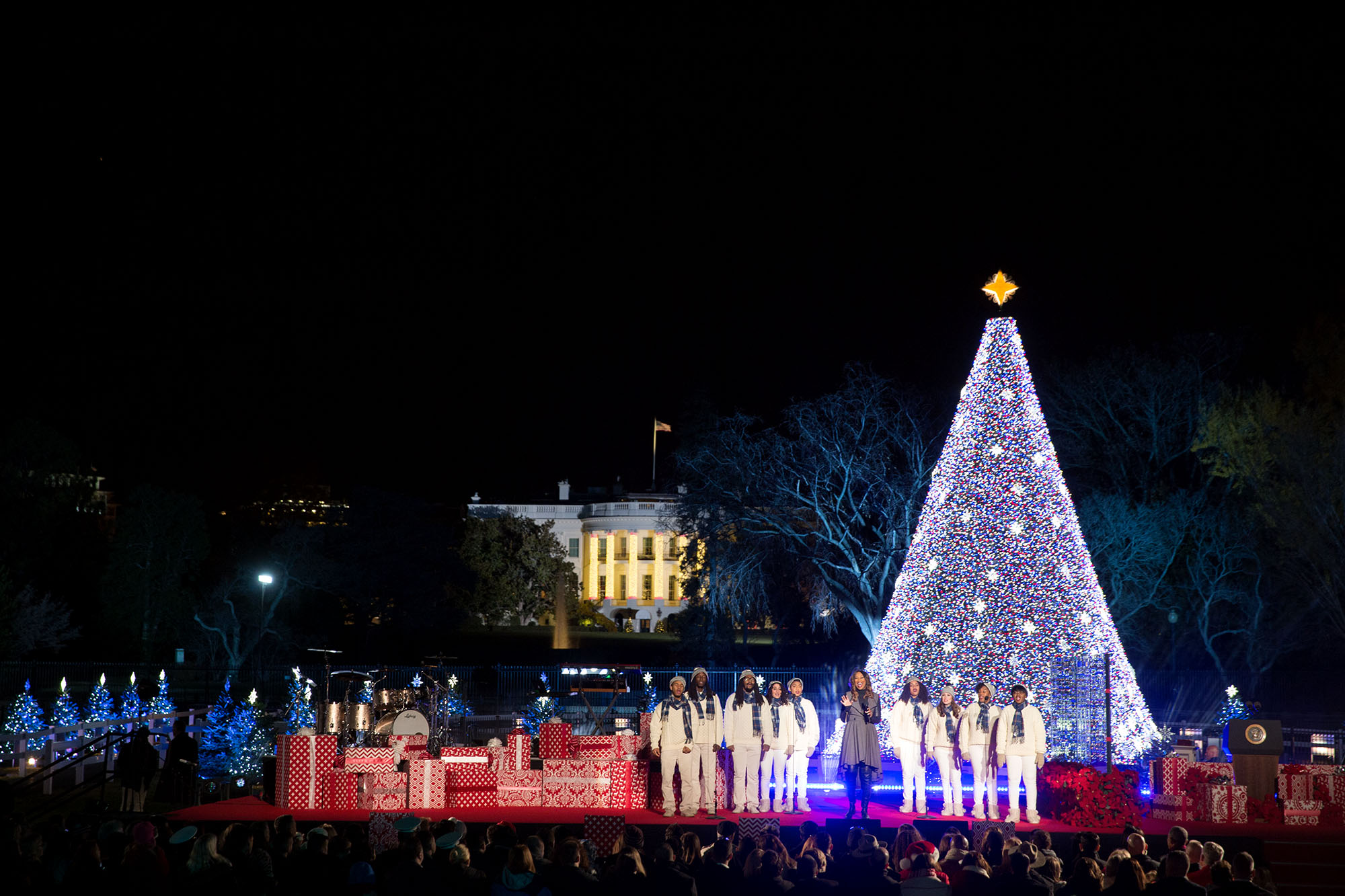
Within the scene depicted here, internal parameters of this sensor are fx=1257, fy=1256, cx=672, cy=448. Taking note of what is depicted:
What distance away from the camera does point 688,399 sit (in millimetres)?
41531

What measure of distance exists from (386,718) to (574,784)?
2736mm

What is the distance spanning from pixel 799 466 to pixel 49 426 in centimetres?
3014

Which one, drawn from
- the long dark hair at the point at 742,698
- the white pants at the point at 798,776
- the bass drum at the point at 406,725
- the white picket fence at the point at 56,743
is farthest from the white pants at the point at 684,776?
the white picket fence at the point at 56,743

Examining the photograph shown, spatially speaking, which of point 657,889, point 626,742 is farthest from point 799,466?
point 657,889

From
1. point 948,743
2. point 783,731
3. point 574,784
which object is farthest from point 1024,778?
point 574,784

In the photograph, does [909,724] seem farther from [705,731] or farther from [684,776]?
[684,776]

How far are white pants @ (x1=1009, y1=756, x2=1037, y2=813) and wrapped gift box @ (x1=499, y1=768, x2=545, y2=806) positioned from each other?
5.52 meters

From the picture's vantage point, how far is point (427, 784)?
48.5 feet

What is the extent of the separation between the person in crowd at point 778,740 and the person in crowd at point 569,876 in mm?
7157

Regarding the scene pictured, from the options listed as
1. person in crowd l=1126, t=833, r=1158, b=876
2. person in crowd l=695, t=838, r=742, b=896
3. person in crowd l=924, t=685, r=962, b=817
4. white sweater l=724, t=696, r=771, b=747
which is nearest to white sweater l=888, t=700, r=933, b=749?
person in crowd l=924, t=685, r=962, b=817

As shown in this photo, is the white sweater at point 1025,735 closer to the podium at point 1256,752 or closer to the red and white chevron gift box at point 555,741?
the podium at point 1256,752

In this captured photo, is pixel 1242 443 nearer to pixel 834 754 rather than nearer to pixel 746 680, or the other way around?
pixel 834 754

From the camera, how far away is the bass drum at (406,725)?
51.1 feet

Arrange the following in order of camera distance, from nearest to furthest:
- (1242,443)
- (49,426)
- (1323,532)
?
(1323,532) < (1242,443) < (49,426)
